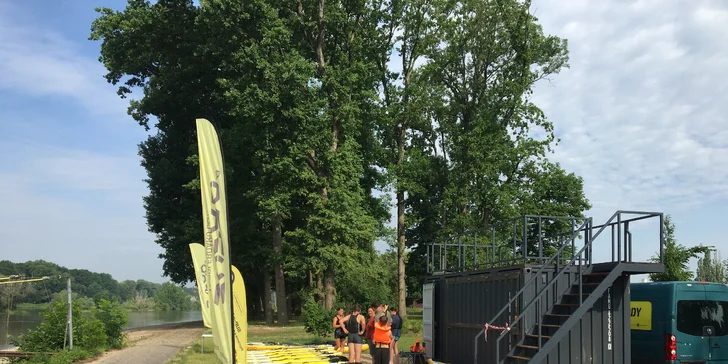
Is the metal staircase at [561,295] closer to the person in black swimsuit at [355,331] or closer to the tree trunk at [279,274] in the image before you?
the person in black swimsuit at [355,331]

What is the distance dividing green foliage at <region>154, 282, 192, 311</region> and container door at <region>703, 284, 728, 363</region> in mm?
163088

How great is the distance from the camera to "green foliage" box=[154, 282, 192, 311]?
170 m

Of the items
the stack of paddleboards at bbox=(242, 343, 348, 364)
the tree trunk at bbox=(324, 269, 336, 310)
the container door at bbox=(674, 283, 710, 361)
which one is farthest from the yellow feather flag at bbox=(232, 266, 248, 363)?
the tree trunk at bbox=(324, 269, 336, 310)

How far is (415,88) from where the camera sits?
146ft

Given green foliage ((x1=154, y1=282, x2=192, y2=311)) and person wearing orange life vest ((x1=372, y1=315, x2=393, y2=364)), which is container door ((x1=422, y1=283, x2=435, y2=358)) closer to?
person wearing orange life vest ((x1=372, y1=315, x2=393, y2=364))

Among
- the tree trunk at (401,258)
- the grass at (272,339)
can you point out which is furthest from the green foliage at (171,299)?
the grass at (272,339)

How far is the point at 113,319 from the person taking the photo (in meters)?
26.2

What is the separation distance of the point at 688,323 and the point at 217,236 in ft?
37.2

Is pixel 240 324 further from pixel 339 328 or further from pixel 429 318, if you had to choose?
pixel 339 328

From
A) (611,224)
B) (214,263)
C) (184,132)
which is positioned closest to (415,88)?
(184,132)

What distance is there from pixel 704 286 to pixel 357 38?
3002 cm

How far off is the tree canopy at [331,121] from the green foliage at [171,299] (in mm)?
128772

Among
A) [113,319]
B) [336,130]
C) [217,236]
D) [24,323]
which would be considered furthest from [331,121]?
[24,323]

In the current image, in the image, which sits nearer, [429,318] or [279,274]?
[429,318]
